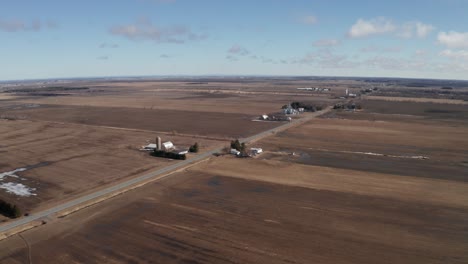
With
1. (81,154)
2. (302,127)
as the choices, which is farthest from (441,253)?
(302,127)

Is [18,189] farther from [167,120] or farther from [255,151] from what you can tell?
[167,120]

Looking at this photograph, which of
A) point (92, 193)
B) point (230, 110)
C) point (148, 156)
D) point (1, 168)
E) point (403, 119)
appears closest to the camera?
point (92, 193)

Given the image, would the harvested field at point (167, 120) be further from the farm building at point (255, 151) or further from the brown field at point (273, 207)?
the farm building at point (255, 151)

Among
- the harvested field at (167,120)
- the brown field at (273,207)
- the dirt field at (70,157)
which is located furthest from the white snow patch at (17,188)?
the harvested field at (167,120)

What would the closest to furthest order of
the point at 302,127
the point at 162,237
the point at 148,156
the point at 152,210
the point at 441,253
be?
the point at 441,253 < the point at 162,237 < the point at 152,210 < the point at 148,156 < the point at 302,127

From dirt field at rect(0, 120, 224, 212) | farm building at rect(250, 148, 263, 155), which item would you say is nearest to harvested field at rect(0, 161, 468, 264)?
dirt field at rect(0, 120, 224, 212)

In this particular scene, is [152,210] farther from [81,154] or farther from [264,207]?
[81,154]
